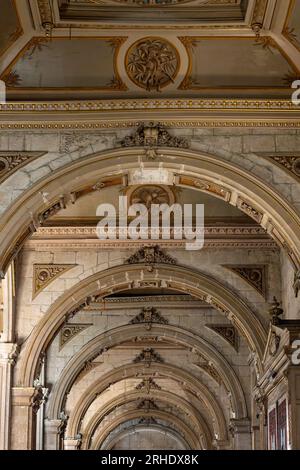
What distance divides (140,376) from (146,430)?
1392 cm

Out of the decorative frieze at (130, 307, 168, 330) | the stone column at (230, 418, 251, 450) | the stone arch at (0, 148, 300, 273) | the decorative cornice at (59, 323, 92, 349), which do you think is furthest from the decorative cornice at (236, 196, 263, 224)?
the decorative cornice at (59, 323, 92, 349)

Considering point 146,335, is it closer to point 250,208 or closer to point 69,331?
point 69,331

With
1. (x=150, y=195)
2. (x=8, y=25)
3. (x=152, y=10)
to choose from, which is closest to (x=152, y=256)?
(x=150, y=195)

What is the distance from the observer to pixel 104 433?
36.1 metres

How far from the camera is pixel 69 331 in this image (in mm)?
23359

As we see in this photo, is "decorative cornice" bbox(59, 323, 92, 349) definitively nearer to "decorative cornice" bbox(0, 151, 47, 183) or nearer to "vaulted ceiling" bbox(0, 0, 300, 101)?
"decorative cornice" bbox(0, 151, 47, 183)

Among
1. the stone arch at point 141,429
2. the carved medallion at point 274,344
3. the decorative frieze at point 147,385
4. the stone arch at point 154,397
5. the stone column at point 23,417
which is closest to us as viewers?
the carved medallion at point 274,344

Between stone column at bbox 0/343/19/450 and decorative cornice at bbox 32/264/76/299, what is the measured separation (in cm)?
127

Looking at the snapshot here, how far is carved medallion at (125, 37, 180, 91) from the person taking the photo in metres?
14.4

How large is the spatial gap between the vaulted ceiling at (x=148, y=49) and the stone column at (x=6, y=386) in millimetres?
5801

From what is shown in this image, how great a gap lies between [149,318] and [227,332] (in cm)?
169

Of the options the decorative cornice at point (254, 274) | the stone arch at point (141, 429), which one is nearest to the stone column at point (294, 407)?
the decorative cornice at point (254, 274)

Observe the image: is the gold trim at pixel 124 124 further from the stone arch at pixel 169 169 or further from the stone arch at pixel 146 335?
the stone arch at pixel 146 335

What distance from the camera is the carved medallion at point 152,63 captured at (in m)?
14.4
